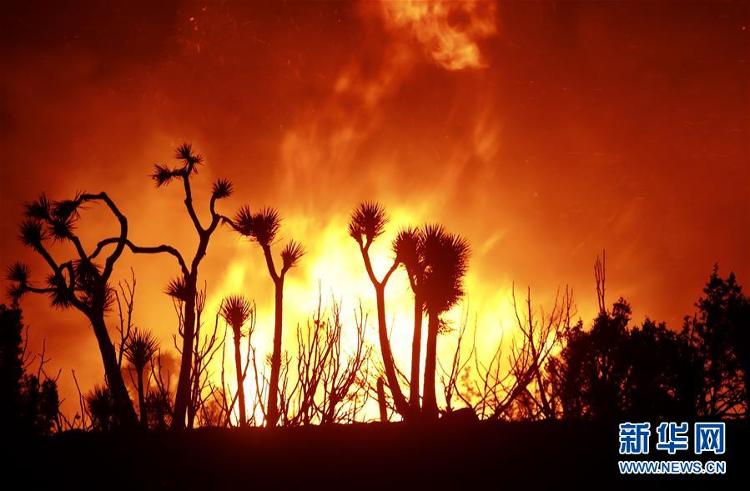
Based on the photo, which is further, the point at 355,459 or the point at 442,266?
the point at 442,266

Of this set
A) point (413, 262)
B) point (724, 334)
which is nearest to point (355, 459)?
point (413, 262)

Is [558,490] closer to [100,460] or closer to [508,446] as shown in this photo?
[508,446]

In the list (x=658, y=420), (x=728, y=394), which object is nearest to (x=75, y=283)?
(x=658, y=420)

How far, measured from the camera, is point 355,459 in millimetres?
5922

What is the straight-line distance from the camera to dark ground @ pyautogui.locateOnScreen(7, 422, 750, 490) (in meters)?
5.60

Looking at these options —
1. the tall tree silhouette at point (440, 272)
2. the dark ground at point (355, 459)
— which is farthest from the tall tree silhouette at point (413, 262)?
the dark ground at point (355, 459)

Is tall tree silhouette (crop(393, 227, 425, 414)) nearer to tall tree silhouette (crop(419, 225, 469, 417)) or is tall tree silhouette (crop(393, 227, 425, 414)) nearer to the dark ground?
tall tree silhouette (crop(419, 225, 469, 417))

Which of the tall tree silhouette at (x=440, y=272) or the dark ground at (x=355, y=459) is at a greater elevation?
the tall tree silhouette at (x=440, y=272)

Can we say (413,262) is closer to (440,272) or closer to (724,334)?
(440,272)

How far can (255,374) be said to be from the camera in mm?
7590

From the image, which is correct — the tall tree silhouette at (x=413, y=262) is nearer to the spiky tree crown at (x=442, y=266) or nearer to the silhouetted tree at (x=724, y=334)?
the spiky tree crown at (x=442, y=266)

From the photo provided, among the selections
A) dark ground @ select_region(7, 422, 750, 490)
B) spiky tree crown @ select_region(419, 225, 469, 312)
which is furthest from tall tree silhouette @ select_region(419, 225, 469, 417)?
dark ground @ select_region(7, 422, 750, 490)

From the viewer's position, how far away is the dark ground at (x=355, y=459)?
5598 millimetres

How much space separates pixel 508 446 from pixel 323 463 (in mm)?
1877
